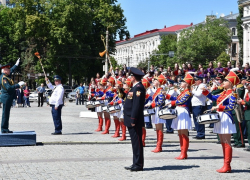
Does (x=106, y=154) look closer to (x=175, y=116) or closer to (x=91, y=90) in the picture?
(x=175, y=116)

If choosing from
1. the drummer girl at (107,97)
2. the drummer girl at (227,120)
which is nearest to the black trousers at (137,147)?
the drummer girl at (227,120)

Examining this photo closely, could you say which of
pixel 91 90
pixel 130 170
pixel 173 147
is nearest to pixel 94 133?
pixel 91 90

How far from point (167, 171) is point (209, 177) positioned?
100 centimetres

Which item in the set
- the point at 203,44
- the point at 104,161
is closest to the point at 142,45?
the point at 203,44

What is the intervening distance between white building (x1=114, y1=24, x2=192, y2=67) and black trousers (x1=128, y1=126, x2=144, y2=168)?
442 ft

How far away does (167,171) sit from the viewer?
448 inches

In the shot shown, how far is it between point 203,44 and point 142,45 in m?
58.2

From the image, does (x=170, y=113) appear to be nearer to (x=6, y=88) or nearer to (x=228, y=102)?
(x=228, y=102)

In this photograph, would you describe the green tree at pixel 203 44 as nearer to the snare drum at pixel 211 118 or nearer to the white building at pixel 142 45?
the white building at pixel 142 45

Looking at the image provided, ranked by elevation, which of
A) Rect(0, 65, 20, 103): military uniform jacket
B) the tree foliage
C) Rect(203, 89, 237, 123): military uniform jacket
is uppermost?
the tree foliage

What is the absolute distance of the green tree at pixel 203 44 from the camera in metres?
101

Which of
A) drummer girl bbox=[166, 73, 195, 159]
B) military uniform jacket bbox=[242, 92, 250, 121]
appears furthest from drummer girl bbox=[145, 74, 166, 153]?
military uniform jacket bbox=[242, 92, 250, 121]

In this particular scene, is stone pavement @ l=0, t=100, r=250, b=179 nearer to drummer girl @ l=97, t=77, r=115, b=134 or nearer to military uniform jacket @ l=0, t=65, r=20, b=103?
military uniform jacket @ l=0, t=65, r=20, b=103

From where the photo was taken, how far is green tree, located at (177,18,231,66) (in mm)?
101188
